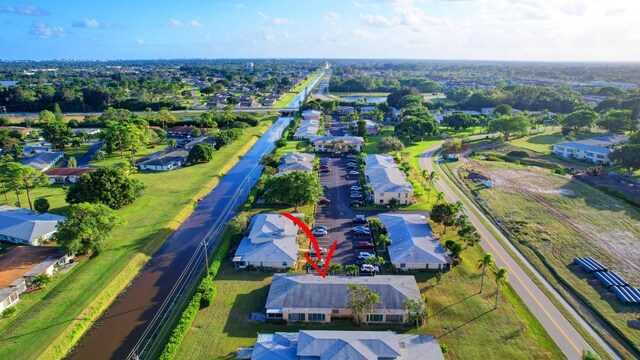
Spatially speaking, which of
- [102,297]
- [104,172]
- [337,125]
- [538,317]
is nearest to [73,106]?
[337,125]

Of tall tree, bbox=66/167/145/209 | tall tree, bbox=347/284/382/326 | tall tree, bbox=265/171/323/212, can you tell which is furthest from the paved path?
tall tree, bbox=66/167/145/209

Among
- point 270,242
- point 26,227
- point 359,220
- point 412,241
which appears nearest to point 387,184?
point 359,220

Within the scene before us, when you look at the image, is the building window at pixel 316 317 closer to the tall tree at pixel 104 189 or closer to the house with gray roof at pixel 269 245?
the house with gray roof at pixel 269 245

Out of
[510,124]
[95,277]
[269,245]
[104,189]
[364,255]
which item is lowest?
[95,277]

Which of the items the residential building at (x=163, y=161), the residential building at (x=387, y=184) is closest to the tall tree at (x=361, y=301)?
the residential building at (x=387, y=184)

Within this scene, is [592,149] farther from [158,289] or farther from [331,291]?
[158,289]

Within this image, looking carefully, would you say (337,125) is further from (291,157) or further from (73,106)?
(73,106)
